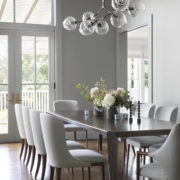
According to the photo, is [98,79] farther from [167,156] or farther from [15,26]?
[167,156]

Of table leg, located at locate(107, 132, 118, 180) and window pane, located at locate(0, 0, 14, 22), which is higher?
window pane, located at locate(0, 0, 14, 22)

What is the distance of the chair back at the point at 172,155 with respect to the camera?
2632 millimetres

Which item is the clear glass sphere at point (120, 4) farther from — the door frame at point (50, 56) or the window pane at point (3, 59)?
the window pane at point (3, 59)

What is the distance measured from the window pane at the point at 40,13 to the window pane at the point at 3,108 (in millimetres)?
1539

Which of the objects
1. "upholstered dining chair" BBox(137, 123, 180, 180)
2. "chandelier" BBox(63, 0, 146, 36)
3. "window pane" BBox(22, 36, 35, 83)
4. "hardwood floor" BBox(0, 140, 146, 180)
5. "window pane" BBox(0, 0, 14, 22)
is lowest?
"hardwood floor" BBox(0, 140, 146, 180)

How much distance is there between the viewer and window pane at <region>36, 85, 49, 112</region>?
716 cm

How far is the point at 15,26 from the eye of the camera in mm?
6918

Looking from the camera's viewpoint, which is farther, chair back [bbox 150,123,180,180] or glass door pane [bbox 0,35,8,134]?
glass door pane [bbox 0,35,8,134]

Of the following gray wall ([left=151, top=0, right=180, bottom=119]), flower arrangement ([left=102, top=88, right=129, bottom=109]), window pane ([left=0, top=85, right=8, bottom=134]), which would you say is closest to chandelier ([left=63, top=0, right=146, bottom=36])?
flower arrangement ([left=102, top=88, right=129, bottom=109])

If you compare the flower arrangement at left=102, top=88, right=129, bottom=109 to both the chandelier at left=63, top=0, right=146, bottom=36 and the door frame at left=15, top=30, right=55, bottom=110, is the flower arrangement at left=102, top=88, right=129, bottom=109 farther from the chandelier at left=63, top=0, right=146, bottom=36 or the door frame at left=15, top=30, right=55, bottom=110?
the door frame at left=15, top=30, right=55, bottom=110

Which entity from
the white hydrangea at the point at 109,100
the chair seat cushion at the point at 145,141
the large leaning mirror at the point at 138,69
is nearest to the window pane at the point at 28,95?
the chair seat cushion at the point at 145,141

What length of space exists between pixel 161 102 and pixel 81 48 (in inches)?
93.6

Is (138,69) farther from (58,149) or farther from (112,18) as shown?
(58,149)

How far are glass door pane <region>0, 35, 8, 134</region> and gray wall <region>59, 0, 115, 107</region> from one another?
1.21m
